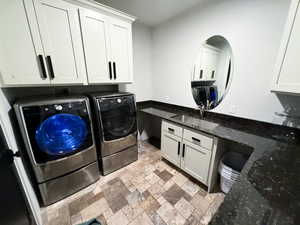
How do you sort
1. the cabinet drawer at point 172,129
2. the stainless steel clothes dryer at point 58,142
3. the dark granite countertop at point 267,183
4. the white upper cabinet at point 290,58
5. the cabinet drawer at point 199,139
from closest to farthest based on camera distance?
the dark granite countertop at point 267,183 → the white upper cabinet at point 290,58 → the stainless steel clothes dryer at point 58,142 → the cabinet drawer at point 199,139 → the cabinet drawer at point 172,129

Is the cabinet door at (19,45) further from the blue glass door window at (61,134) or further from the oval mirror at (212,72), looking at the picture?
the oval mirror at (212,72)

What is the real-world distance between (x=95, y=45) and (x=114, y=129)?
1.18 meters

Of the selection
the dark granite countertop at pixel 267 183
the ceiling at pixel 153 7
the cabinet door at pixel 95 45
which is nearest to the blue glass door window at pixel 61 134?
the cabinet door at pixel 95 45

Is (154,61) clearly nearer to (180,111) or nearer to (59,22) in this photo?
(180,111)

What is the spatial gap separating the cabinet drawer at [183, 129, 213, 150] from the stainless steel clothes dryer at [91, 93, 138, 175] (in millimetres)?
872

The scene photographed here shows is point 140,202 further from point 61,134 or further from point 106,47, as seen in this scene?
point 106,47

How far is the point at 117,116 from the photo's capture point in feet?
5.88

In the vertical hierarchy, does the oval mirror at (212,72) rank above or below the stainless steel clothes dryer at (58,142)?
above

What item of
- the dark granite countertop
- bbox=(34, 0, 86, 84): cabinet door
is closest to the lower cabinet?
the dark granite countertop

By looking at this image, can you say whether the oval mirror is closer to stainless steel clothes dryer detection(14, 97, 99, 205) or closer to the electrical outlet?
the electrical outlet

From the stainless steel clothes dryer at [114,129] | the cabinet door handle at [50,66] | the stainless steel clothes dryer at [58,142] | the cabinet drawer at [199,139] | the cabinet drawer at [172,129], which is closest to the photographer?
the stainless steel clothes dryer at [58,142]

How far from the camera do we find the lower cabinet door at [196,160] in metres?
1.56

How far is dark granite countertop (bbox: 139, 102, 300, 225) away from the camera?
50cm

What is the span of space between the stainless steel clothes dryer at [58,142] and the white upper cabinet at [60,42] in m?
0.31
